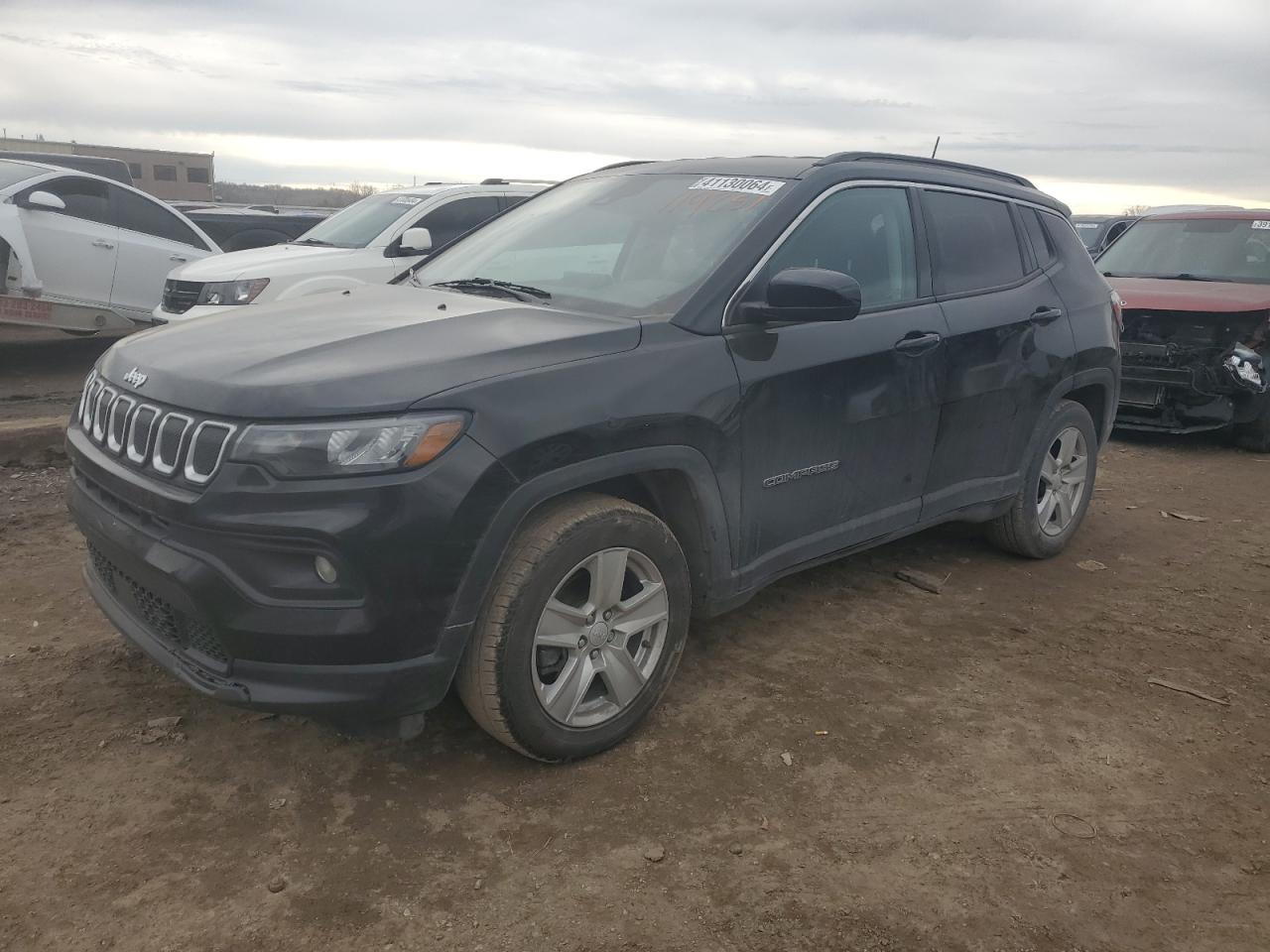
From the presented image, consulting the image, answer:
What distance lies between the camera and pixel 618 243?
373cm

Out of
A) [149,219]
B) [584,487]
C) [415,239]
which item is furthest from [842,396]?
[149,219]

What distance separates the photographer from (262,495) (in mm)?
2461

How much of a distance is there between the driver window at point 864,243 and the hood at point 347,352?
2.72 feet

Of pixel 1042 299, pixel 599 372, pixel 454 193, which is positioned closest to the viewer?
pixel 599 372

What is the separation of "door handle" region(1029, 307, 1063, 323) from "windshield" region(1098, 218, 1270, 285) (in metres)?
4.60

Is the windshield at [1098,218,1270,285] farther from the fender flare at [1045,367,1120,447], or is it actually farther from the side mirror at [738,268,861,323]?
the side mirror at [738,268,861,323]

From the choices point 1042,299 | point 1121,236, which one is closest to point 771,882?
point 1042,299

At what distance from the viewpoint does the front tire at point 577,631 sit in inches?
108

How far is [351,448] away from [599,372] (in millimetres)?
755

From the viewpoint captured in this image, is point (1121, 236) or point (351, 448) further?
point (1121, 236)

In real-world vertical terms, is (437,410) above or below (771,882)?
above

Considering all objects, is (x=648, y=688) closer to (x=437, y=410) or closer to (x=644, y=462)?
(x=644, y=462)

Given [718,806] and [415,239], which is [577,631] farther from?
[415,239]

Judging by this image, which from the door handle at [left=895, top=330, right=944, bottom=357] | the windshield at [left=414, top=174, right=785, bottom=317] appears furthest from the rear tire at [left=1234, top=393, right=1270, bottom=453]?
the windshield at [left=414, top=174, right=785, bottom=317]
